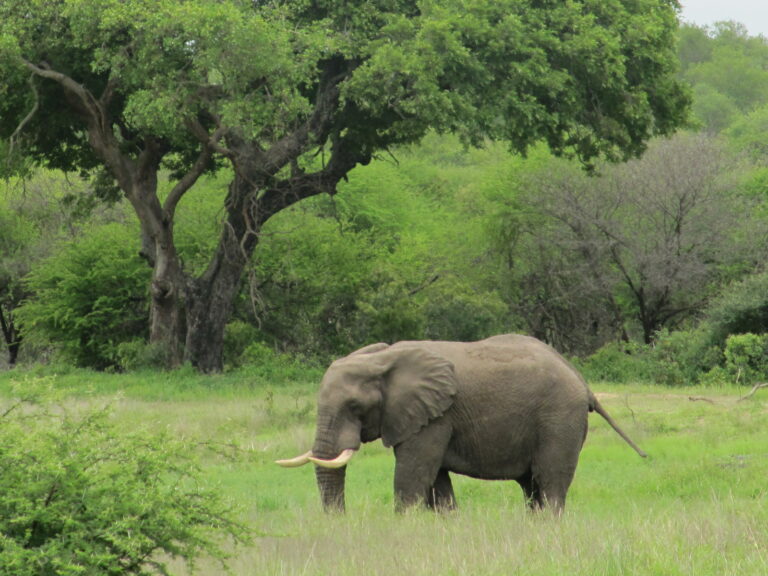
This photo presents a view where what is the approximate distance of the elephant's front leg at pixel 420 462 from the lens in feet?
33.8

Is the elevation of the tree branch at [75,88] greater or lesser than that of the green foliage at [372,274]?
greater

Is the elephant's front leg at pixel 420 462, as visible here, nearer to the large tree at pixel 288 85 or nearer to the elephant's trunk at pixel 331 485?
the elephant's trunk at pixel 331 485

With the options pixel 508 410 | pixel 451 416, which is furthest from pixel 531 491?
pixel 451 416

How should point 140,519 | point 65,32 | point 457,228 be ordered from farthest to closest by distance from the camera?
point 457,228 < point 65,32 < point 140,519

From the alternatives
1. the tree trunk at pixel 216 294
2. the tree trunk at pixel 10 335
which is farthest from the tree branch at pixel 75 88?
the tree trunk at pixel 10 335

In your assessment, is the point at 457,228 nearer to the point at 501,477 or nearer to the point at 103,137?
the point at 103,137

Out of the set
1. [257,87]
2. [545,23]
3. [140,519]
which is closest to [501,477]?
[140,519]

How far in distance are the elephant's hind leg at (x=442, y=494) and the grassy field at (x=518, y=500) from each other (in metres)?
0.37

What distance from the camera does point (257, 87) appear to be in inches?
878

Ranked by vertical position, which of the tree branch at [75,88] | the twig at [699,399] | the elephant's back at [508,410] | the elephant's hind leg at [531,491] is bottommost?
the twig at [699,399]

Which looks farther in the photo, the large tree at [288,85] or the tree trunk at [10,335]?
the tree trunk at [10,335]

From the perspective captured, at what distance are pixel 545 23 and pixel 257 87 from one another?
640 cm

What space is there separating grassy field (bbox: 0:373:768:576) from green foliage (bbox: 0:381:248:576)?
1.63ft

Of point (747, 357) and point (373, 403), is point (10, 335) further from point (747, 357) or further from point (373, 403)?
point (373, 403)
